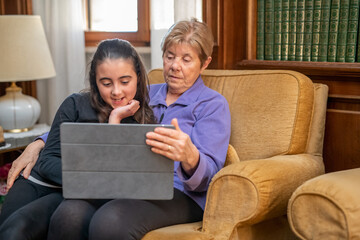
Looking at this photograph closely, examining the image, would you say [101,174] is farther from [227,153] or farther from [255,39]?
[255,39]

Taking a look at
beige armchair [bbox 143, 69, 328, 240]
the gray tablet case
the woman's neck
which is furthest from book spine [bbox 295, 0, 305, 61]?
the gray tablet case

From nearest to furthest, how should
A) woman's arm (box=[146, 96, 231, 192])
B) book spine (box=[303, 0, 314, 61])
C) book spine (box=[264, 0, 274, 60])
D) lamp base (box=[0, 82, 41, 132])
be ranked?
woman's arm (box=[146, 96, 231, 192]), book spine (box=[303, 0, 314, 61]), book spine (box=[264, 0, 274, 60]), lamp base (box=[0, 82, 41, 132])

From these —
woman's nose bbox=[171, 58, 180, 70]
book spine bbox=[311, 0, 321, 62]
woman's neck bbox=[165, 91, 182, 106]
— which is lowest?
woman's neck bbox=[165, 91, 182, 106]

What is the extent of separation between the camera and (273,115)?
6.06 ft

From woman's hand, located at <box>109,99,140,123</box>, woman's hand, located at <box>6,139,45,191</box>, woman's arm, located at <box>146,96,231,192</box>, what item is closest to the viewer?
woman's arm, located at <box>146,96,231,192</box>

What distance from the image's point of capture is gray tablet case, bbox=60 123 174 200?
1303mm

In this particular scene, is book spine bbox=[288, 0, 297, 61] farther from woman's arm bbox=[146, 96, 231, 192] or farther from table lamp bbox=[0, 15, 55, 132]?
table lamp bbox=[0, 15, 55, 132]

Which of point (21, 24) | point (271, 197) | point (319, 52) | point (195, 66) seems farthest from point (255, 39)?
point (21, 24)

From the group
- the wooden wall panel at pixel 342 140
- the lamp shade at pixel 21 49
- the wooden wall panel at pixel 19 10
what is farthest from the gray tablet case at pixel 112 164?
the wooden wall panel at pixel 19 10

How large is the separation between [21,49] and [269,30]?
1305mm

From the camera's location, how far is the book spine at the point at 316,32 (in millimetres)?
2072

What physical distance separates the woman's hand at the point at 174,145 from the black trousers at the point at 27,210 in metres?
0.43

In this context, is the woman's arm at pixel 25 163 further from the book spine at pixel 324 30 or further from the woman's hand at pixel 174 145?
the book spine at pixel 324 30

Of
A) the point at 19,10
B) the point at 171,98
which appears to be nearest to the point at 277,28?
the point at 171,98
